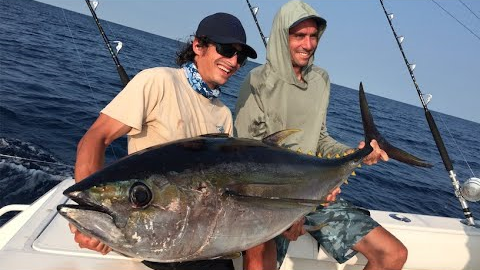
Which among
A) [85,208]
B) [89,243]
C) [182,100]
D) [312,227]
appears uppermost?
[182,100]

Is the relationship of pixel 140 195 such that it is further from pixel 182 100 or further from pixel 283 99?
pixel 283 99

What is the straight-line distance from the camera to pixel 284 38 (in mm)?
3318

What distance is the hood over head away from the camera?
128 inches

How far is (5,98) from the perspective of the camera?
9320 millimetres

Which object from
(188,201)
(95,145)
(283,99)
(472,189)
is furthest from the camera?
(472,189)

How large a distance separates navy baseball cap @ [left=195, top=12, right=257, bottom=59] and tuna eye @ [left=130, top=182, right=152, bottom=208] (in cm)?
113

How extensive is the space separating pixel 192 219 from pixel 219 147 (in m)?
0.41

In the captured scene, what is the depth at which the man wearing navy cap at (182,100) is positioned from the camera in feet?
6.84

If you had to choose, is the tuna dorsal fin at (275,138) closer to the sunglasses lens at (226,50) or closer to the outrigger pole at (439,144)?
the sunglasses lens at (226,50)

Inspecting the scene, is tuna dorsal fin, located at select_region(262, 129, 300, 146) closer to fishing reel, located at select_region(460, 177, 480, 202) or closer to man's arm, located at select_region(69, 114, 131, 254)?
man's arm, located at select_region(69, 114, 131, 254)

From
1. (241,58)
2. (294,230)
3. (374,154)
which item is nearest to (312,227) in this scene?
(294,230)

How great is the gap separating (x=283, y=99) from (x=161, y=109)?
1283 mm

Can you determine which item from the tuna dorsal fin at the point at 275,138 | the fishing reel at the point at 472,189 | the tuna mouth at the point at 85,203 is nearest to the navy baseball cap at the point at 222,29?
the tuna dorsal fin at the point at 275,138

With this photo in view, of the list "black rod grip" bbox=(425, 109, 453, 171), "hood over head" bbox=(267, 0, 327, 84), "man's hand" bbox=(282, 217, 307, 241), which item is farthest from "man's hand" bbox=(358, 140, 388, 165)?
"black rod grip" bbox=(425, 109, 453, 171)
